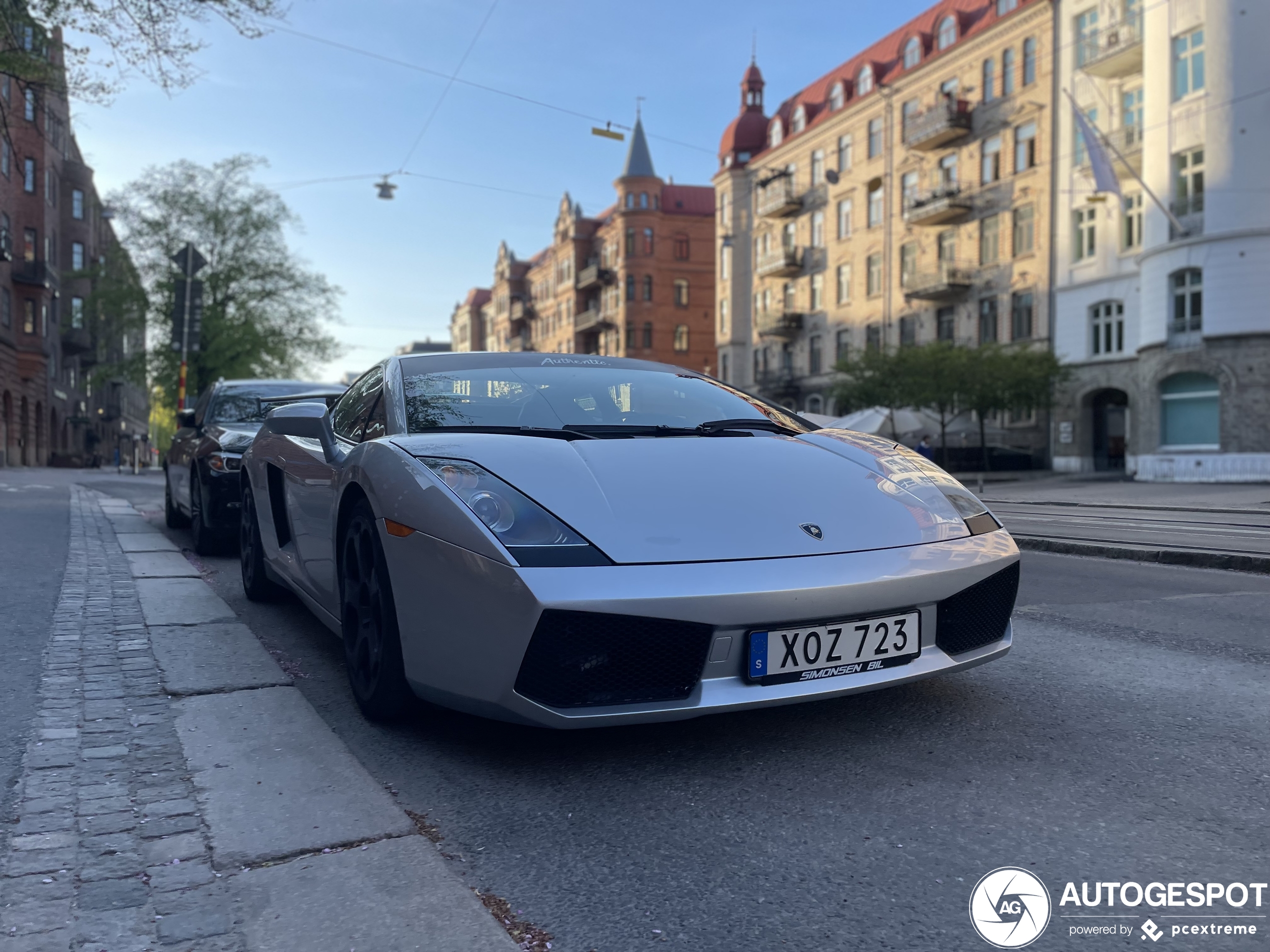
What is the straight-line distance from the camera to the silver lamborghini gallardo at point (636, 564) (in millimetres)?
2723

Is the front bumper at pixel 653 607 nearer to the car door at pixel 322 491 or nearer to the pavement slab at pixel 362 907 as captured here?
the pavement slab at pixel 362 907

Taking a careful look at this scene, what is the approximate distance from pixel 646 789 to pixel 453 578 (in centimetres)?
75

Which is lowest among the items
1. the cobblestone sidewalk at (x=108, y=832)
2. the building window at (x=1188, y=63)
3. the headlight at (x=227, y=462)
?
the cobblestone sidewalk at (x=108, y=832)

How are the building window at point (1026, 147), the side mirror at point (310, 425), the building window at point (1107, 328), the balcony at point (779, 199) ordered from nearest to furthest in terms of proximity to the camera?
the side mirror at point (310, 425) → the building window at point (1107, 328) → the building window at point (1026, 147) → the balcony at point (779, 199)

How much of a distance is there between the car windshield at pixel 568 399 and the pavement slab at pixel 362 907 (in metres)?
1.71

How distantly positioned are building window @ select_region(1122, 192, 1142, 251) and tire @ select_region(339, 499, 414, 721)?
107 feet

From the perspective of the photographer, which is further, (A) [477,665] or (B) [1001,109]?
(B) [1001,109]

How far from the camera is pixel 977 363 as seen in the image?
31875mm

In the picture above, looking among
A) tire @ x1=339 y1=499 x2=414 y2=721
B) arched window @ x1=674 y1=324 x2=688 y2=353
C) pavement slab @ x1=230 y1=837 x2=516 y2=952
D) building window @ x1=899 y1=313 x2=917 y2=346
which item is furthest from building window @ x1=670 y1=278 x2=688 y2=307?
pavement slab @ x1=230 y1=837 x2=516 y2=952

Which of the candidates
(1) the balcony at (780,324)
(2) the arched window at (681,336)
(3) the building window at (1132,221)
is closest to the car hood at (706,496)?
(3) the building window at (1132,221)

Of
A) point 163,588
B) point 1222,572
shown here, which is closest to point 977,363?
point 1222,572

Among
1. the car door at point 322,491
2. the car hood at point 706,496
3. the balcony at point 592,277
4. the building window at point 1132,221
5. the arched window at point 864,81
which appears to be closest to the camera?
the car hood at point 706,496

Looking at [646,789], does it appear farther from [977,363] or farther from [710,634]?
[977,363]

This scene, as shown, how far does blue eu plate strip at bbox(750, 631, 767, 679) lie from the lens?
2760 mm
